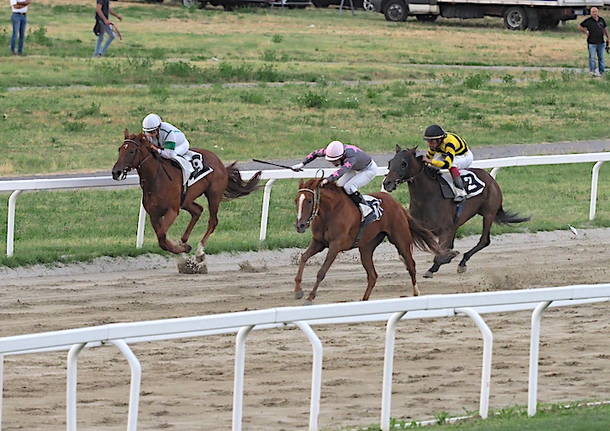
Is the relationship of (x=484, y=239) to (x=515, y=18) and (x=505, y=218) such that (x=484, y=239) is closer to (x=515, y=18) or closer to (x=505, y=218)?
(x=505, y=218)

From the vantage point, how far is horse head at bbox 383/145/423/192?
13.2 meters

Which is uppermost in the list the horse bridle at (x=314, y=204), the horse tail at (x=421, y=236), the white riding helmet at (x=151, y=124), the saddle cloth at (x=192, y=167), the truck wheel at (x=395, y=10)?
the white riding helmet at (x=151, y=124)

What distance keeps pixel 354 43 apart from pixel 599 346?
23430 millimetres

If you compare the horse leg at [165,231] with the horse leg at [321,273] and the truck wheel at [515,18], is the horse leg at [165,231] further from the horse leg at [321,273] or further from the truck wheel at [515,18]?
the truck wheel at [515,18]

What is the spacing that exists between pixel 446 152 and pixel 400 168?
0.78 metres

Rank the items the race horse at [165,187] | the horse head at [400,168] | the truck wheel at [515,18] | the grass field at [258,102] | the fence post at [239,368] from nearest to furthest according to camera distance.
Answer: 1. the fence post at [239,368]
2. the horse head at [400,168]
3. the race horse at [165,187]
4. the grass field at [258,102]
5. the truck wheel at [515,18]

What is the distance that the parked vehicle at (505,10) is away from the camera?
38.8 meters

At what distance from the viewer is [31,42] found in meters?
29.5

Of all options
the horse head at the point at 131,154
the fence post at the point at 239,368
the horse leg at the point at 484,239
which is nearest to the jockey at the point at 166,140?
the horse head at the point at 131,154

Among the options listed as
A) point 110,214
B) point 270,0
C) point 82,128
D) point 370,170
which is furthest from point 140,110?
point 270,0

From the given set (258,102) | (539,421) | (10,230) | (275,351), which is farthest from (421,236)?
(258,102)

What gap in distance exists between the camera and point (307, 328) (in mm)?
7320

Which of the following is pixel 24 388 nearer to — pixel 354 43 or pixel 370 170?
pixel 370 170

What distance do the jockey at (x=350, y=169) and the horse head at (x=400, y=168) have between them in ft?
0.82
